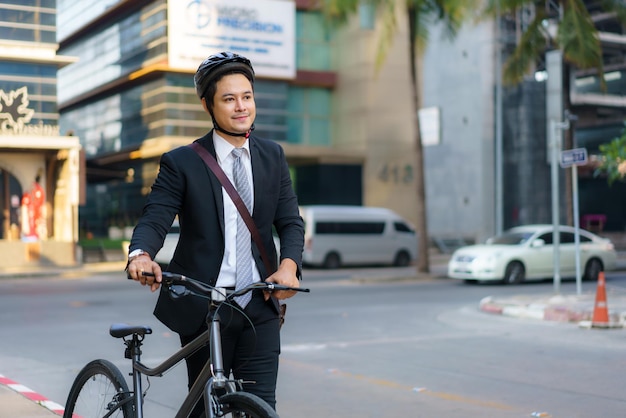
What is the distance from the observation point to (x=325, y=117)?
139ft

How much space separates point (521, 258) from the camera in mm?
21688

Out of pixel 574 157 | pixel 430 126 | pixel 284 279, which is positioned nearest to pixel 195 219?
pixel 284 279

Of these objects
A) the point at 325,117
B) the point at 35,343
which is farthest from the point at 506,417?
the point at 325,117

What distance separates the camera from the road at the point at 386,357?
7.25 meters

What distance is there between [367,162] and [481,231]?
6612 millimetres

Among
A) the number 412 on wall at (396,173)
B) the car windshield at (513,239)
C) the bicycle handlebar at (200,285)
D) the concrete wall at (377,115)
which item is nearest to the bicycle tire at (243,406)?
the bicycle handlebar at (200,285)

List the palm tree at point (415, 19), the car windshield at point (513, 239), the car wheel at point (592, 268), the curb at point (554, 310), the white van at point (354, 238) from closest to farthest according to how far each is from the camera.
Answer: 1. the curb at point (554, 310)
2. the car windshield at point (513, 239)
3. the car wheel at point (592, 268)
4. the palm tree at point (415, 19)
5. the white van at point (354, 238)

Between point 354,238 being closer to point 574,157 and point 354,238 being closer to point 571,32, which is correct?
point 571,32

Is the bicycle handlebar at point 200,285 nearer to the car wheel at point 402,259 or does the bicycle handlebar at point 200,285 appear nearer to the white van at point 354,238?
the white van at point 354,238

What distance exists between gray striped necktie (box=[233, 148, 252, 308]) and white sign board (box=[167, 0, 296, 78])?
3190 centimetres

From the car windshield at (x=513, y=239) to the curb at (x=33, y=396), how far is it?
15.9 metres

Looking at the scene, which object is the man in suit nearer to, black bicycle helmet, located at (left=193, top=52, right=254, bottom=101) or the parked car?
black bicycle helmet, located at (left=193, top=52, right=254, bottom=101)

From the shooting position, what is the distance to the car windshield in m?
22.1

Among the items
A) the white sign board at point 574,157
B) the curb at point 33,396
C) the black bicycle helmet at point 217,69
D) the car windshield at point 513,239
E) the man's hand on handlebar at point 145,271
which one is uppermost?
the white sign board at point 574,157
